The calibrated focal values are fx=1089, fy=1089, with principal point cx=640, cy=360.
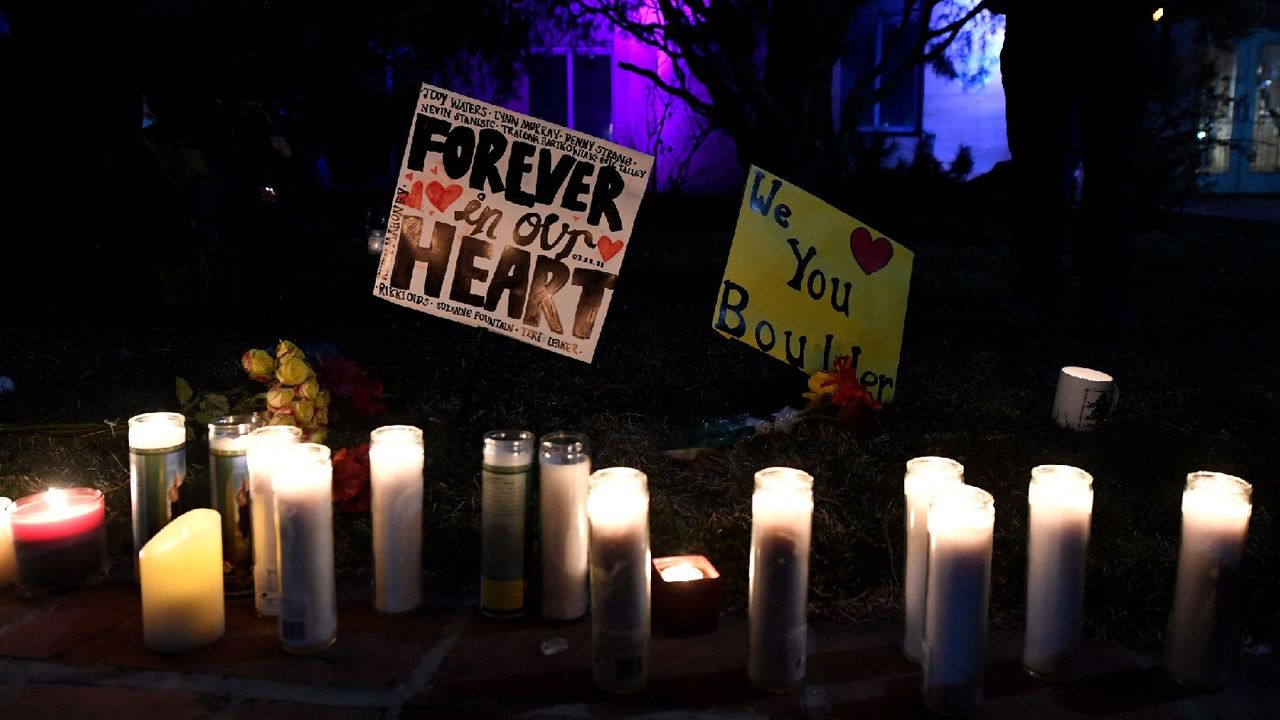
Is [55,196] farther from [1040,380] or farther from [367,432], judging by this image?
[1040,380]

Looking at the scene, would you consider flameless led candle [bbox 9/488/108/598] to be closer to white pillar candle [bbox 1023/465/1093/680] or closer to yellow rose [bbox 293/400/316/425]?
yellow rose [bbox 293/400/316/425]

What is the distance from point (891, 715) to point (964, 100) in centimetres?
1385

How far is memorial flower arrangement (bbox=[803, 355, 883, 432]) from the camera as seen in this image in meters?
3.58

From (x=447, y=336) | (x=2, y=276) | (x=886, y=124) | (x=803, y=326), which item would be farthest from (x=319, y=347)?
(x=886, y=124)

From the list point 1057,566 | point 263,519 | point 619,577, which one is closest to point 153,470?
point 263,519

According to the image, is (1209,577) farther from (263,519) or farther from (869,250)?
(263,519)

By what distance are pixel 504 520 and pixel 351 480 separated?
65cm

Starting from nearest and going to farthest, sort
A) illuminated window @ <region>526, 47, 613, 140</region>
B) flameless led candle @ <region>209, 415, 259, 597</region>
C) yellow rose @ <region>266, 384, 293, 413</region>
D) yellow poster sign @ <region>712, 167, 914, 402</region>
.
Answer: flameless led candle @ <region>209, 415, 259, 597</region>, yellow rose @ <region>266, 384, 293, 413</region>, yellow poster sign @ <region>712, 167, 914, 402</region>, illuminated window @ <region>526, 47, 613, 140</region>

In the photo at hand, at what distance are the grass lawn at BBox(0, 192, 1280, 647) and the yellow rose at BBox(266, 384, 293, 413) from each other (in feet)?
1.01

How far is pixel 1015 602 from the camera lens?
8.28 feet

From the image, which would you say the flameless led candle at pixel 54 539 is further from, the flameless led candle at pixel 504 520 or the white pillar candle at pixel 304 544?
the flameless led candle at pixel 504 520

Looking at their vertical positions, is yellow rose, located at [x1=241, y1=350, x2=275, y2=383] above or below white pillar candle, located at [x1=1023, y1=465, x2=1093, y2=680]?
above

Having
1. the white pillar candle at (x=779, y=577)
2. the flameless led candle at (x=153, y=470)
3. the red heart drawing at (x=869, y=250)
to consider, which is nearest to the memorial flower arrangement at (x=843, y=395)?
the red heart drawing at (x=869, y=250)

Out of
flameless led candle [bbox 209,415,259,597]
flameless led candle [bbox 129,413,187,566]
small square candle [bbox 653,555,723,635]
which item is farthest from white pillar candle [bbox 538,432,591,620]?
flameless led candle [bbox 129,413,187,566]
